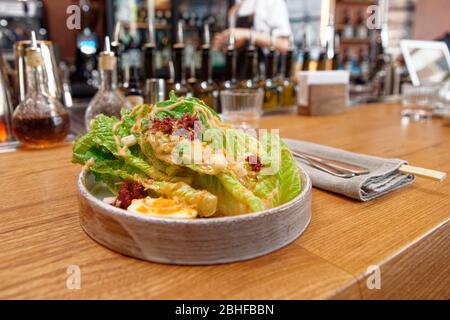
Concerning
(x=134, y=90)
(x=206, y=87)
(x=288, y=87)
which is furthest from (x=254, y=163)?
(x=288, y=87)

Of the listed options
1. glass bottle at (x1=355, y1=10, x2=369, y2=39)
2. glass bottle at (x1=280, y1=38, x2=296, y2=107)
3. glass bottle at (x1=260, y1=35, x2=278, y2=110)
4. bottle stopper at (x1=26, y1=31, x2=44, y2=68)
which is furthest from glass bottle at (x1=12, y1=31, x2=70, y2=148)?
glass bottle at (x1=355, y1=10, x2=369, y2=39)

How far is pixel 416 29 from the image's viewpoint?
242 inches

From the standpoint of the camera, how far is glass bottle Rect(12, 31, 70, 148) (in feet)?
3.51

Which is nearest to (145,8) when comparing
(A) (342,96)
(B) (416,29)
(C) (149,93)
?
(A) (342,96)

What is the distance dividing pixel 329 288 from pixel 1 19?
4366mm

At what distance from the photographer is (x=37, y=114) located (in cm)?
109

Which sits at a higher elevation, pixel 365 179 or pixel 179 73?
Result: pixel 179 73

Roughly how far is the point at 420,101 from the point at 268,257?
4.90ft

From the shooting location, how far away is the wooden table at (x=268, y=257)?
Result: 18.5 inches

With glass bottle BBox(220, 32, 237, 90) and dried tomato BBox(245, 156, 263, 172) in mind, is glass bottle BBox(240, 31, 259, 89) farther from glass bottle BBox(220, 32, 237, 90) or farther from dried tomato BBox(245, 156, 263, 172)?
dried tomato BBox(245, 156, 263, 172)

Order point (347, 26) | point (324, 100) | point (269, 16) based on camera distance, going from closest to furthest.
Result: point (324, 100), point (269, 16), point (347, 26)

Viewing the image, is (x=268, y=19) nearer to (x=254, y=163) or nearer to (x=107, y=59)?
(x=107, y=59)
